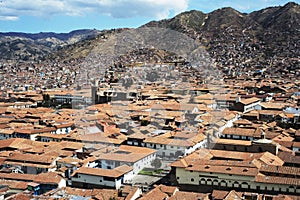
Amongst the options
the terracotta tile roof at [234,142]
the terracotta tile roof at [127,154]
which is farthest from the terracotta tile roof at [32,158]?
the terracotta tile roof at [234,142]

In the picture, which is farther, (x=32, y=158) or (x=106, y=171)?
(x=32, y=158)

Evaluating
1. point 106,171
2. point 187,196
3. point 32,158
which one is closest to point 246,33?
point 32,158

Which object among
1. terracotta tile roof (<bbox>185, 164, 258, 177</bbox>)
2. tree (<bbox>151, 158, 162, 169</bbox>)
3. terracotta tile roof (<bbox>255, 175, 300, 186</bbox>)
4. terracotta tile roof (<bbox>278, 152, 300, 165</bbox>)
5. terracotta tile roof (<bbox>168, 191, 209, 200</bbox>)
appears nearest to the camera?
terracotta tile roof (<bbox>168, 191, 209, 200</bbox>)

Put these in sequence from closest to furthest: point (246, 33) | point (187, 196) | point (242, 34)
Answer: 1. point (187, 196)
2. point (242, 34)
3. point (246, 33)

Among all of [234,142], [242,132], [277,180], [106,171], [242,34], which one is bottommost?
[106,171]

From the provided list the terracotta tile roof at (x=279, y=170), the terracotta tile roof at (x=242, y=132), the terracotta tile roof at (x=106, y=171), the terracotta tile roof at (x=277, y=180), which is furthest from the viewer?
the terracotta tile roof at (x=242, y=132)

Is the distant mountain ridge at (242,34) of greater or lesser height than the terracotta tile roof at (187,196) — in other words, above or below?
above

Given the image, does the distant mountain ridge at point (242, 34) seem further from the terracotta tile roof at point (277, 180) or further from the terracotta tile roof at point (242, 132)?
the terracotta tile roof at point (277, 180)

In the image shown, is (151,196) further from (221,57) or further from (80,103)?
(221,57)

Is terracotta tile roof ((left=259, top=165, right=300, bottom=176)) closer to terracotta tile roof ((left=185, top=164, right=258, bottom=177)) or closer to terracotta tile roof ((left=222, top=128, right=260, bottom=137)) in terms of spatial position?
terracotta tile roof ((left=185, top=164, right=258, bottom=177))

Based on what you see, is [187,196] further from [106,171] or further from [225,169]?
[106,171]

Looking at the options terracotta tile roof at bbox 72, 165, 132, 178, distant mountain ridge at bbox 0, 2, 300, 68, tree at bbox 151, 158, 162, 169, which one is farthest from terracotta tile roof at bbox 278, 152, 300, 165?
distant mountain ridge at bbox 0, 2, 300, 68
